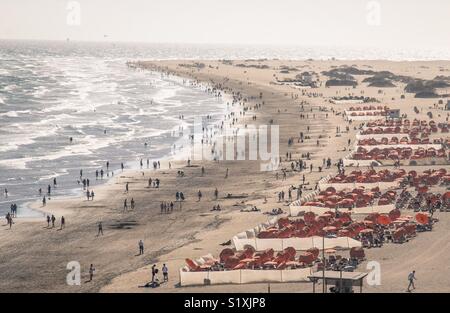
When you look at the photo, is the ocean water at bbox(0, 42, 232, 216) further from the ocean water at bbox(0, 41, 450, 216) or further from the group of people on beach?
the group of people on beach

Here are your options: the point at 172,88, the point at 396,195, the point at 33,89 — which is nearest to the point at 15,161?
the point at 396,195

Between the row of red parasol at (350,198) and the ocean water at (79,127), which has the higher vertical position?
the row of red parasol at (350,198)

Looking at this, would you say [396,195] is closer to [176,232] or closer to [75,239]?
[176,232]

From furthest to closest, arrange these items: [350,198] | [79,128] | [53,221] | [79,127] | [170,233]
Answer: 1. [79,127]
2. [79,128]
3. [53,221]
4. [350,198]
5. [170,233]

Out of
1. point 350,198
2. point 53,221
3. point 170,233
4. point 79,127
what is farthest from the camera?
point 79,127

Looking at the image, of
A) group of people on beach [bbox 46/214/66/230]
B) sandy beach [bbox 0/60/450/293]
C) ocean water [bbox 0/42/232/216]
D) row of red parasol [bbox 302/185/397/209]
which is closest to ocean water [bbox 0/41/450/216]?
ocean water [bbox 0/42/232/216]

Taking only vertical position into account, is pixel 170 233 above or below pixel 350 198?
below

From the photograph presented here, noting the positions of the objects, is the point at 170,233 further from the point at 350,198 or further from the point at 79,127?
the point at 79,127

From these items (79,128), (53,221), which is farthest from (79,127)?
(53,221)

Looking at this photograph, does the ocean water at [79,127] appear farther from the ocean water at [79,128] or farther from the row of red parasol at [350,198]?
the row of red parasol at [350,198]

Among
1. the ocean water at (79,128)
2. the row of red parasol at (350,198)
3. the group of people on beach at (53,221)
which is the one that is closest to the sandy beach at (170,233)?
the group of people on beach at (53,221)
